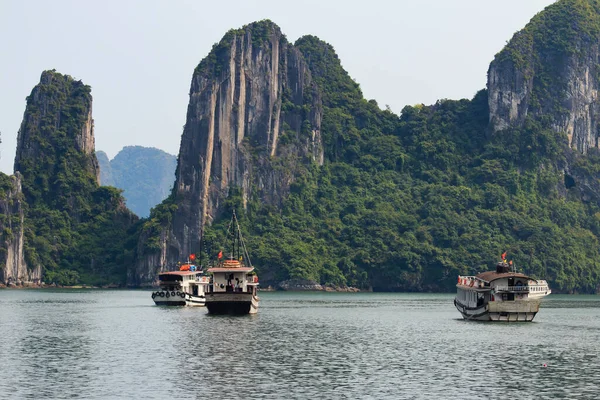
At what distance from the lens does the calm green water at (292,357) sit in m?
45.9

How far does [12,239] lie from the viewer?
187 meters

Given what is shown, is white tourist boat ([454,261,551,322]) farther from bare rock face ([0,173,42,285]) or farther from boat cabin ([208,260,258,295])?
bare rock face ([0,173,42,285])

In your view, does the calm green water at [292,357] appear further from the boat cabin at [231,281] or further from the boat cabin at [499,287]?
the boat cabin at [499,287]

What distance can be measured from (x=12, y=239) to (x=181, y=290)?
85445 mm

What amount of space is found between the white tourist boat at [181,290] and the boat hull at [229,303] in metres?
18.8

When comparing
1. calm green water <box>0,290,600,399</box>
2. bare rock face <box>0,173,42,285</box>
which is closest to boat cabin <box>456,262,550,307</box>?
calm green water <box>0,290,600,399</box>

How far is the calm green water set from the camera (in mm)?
45875

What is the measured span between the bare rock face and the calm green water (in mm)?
96349

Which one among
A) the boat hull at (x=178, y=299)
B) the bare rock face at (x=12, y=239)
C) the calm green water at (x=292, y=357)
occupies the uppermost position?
the bare rock face at (x=12, y=239)

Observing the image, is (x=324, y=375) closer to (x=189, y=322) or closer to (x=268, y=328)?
(x=268, y=328)

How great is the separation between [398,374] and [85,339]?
25.1m

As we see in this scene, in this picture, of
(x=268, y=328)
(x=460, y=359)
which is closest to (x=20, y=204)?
(x=268, y=328)

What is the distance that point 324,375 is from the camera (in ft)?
165

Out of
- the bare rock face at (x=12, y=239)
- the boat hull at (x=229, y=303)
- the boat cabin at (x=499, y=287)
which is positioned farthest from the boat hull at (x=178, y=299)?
the bare rock face at (x=12, y=239)
